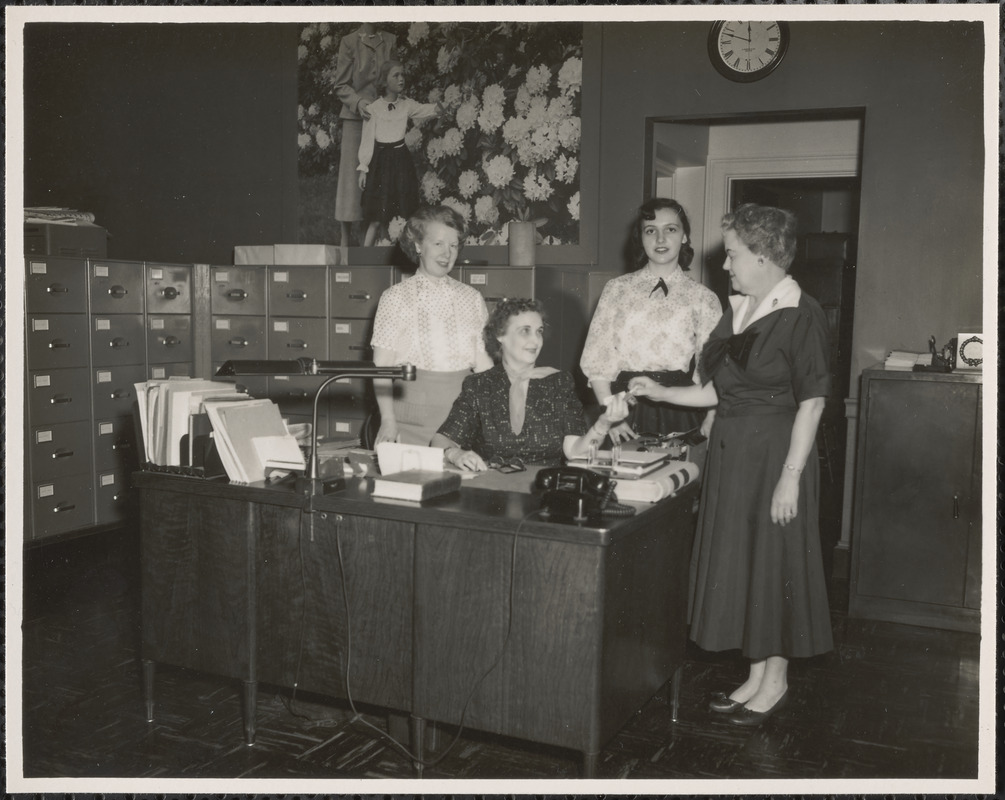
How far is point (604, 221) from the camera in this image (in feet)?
17.1

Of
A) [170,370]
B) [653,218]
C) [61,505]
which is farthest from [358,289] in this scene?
[653,218]

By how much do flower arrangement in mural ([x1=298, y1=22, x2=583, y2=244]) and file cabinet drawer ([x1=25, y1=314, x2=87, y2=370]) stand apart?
1936 millimetres

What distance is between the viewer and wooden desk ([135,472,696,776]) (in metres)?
2.32

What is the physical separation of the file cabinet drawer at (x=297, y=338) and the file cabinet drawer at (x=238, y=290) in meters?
0.16

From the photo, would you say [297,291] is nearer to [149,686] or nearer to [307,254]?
[307,254]

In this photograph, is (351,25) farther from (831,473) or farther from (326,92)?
(831,473)

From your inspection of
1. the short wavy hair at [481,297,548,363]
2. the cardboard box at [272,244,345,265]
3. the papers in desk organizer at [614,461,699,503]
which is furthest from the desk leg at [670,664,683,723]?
the cardboard box at [272,244,345,265]

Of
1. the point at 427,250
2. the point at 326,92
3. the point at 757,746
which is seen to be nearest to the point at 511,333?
the point at 427,250

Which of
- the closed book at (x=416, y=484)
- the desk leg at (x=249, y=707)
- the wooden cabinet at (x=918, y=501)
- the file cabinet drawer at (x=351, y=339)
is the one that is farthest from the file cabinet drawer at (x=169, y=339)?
the wooden cabinet at (x=918, y=501)

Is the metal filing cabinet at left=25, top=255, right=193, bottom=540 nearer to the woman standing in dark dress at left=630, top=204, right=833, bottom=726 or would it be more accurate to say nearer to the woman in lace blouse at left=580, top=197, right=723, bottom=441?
the woman in lace blouse at left=580, top=197, right=723, bottom=441

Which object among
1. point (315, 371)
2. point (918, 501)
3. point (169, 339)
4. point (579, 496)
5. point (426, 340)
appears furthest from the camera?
point (169, 339)

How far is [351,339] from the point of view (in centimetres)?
539

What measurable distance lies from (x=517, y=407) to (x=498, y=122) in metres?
2.76

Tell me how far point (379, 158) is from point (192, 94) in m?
1.50
